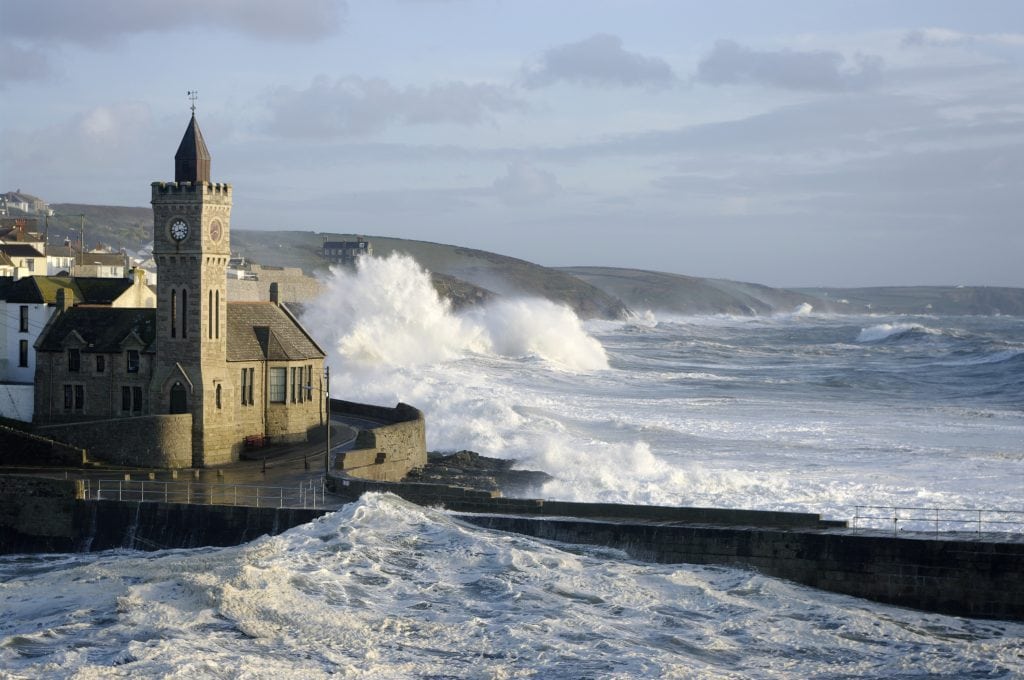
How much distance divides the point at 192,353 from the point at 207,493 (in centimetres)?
542

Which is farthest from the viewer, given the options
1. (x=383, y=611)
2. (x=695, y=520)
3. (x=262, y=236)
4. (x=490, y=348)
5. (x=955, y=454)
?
(x=262, y=236)

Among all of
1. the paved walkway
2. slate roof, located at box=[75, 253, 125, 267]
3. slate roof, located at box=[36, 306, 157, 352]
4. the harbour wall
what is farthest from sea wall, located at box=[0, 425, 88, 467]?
slate roof, located at box=[75, 253, 125, 267]

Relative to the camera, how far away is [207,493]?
2870 centimetres

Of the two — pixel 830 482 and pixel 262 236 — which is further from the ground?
pixel 262 236

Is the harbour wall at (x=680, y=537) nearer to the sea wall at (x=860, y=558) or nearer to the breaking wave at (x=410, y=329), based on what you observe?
the sea wall at (x=860, y=558)

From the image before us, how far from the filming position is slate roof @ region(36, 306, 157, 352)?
34.8 metres

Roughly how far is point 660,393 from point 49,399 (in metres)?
31.7

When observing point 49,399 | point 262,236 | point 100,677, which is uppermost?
point 262,236

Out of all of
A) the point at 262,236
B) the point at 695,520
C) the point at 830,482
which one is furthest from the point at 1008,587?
the point at 262,236

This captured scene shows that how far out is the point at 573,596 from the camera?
21953mm

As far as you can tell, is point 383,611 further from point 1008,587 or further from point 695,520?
point 1008,587

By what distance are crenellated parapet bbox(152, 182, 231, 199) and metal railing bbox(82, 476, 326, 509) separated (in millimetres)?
7314

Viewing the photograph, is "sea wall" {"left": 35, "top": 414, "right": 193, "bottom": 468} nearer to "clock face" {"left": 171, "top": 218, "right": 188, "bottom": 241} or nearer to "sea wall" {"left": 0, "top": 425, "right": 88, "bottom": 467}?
A: "sea wall" {"left": 0, "top": 425, "right": 88, "bottom": 467}

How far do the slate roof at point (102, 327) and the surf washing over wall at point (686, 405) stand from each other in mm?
11542
